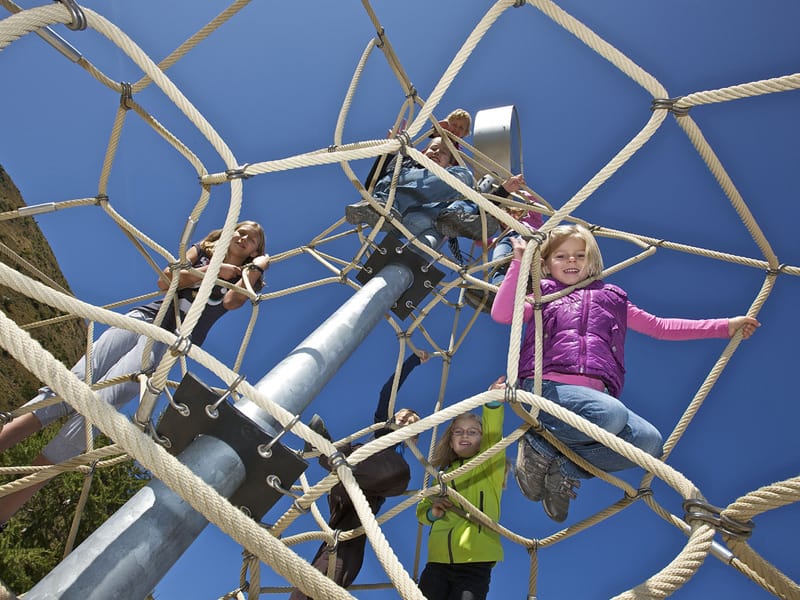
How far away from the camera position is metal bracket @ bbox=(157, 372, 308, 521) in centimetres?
144

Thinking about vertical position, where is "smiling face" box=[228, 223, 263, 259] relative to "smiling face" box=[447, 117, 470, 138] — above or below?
below

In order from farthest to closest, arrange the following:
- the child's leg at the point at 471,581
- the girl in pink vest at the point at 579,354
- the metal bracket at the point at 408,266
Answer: the metal bracket at the point at 408,266 → the child's leg at the point at 471,581 → the girl in pink vest at the point at 579,354

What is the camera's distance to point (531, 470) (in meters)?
2.16

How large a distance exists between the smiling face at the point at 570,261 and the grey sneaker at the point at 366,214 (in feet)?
3.46

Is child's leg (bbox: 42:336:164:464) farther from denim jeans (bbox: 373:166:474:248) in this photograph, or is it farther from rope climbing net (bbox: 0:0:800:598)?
denim jeans (bbox: 373:166:474:248)

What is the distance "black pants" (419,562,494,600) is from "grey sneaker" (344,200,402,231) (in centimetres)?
184

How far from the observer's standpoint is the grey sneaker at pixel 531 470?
2.14 m

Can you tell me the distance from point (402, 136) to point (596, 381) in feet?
3.81

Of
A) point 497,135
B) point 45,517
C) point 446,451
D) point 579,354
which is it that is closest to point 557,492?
point 579,354

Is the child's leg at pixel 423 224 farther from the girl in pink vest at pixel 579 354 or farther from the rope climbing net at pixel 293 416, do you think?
the girl in pink vest at pixel 579 354

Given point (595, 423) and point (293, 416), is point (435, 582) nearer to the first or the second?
point (595, 423)

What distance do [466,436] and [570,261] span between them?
126cm

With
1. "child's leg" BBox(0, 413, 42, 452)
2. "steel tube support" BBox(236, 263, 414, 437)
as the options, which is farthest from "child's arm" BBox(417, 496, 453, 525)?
"child's leg" BBox(0, 413, 42, 452)

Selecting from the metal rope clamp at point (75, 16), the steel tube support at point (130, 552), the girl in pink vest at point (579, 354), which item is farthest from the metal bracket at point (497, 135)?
the steel tube support at point (130, 552)
